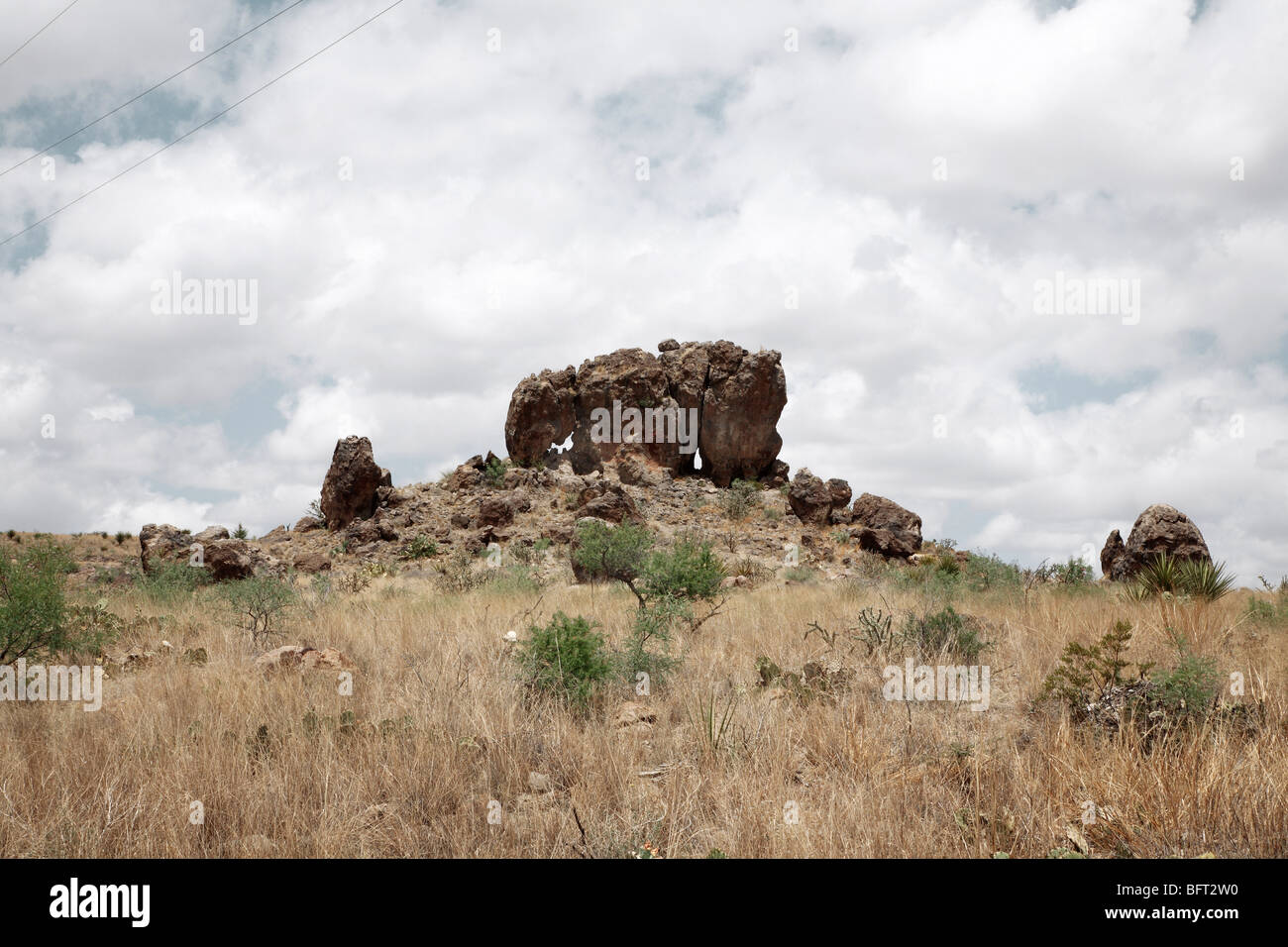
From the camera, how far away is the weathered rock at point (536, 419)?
1353 inches

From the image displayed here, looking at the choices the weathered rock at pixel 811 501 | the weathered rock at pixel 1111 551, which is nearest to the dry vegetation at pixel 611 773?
the weathered rock at pixel 1111 551

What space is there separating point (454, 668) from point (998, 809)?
444 centimetres

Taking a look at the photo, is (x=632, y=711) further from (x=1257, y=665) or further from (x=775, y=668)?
(x=1257, y=665)

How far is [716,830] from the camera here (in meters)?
3.86

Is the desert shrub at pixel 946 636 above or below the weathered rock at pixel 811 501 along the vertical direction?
below

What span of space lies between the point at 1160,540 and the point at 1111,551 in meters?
3.64

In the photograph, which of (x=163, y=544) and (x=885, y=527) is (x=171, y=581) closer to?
(x=163, y=544)

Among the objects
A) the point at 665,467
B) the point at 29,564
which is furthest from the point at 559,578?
the point at 665,467

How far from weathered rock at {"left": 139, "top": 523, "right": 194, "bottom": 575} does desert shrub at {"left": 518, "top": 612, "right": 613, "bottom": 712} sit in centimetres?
1685

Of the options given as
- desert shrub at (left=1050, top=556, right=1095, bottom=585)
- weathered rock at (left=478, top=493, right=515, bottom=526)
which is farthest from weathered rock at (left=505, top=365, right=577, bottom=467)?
desert shrub at (left=1050, top=556, right=1095, bottom=585)

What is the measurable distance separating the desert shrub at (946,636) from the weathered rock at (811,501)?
813 inches

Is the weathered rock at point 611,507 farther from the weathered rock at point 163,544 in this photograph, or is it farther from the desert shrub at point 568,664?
the desert shrub at point 568,664
